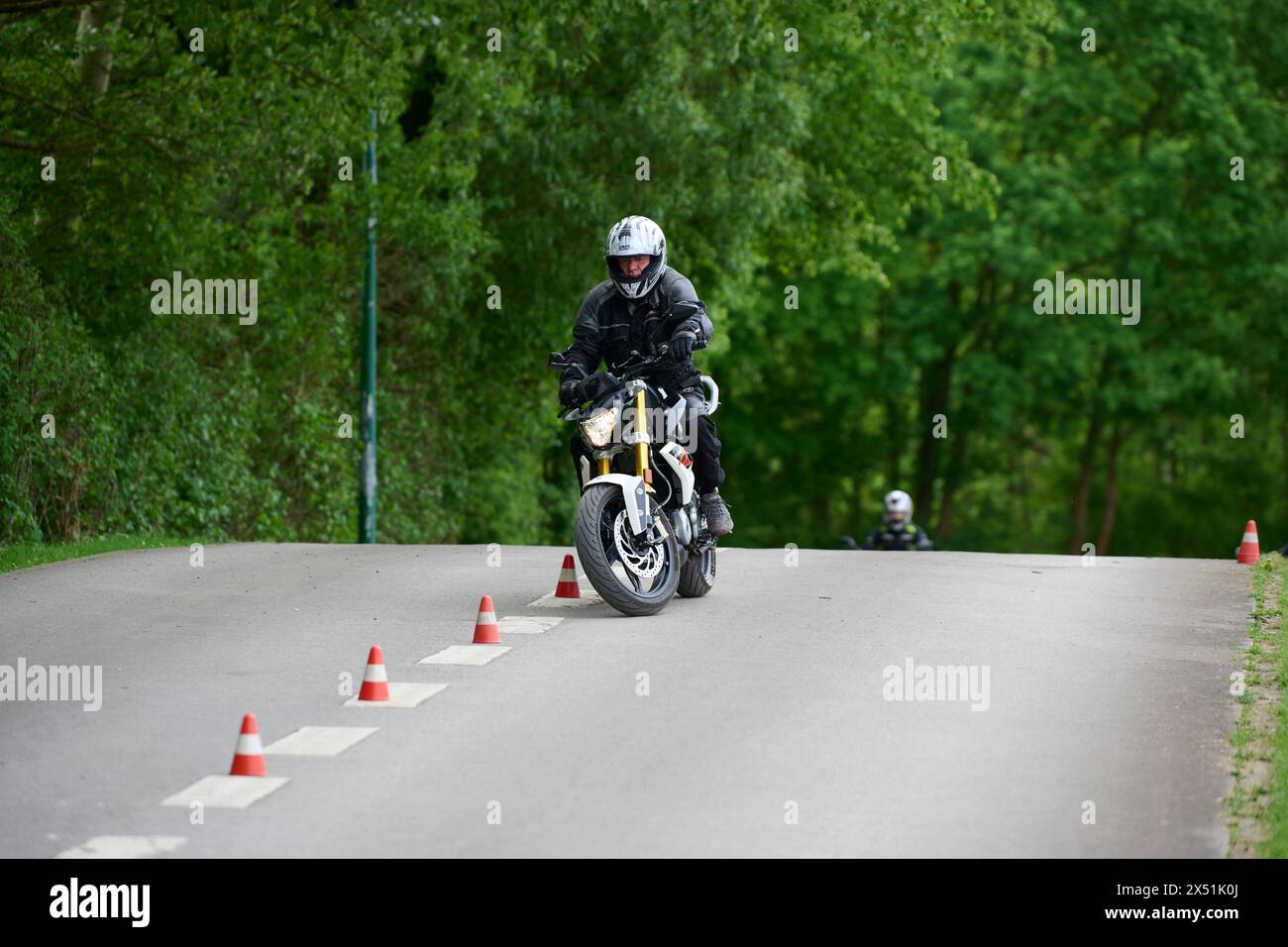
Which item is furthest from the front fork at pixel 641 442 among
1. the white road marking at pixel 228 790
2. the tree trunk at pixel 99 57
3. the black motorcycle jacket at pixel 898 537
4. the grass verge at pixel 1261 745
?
the black motorcycle jacket at pixel 898 537

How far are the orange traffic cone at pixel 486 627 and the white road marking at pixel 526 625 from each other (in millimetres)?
297

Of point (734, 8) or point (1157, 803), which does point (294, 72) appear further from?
point (1157, 803)

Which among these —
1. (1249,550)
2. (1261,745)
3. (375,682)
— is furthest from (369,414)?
(1261,745)

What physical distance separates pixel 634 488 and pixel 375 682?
296 centimetres

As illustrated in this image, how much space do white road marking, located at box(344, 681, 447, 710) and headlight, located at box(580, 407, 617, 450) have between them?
2.75m

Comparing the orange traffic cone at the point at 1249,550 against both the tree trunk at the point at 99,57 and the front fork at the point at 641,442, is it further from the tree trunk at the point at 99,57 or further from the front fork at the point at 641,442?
the tree trunk at the point at 99,57

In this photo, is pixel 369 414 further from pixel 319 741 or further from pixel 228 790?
pixel 228 790

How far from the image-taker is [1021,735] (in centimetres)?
954

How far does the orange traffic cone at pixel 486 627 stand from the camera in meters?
11.8

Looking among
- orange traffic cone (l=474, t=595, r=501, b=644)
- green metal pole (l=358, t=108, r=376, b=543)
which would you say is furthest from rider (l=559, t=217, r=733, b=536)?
green metal pole (l=358, t=108, r=376, b=543)

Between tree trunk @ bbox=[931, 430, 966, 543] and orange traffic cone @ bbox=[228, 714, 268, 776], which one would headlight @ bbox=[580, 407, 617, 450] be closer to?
orange traffic cone @ bbox=[228, 714, 268, 776]

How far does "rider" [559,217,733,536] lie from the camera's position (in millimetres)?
13125
